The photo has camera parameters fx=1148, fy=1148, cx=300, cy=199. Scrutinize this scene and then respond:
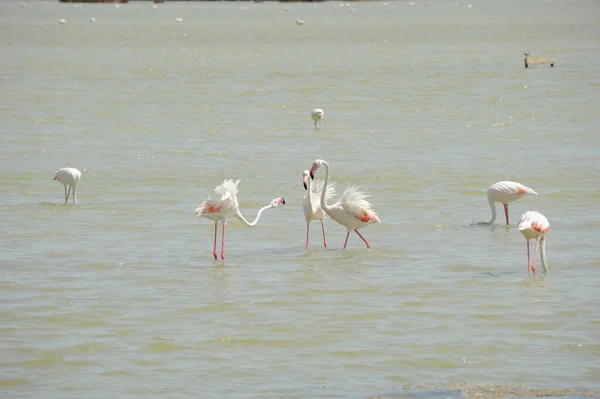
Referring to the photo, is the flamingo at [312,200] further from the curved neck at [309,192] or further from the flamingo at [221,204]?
the flamingo at [221,204]

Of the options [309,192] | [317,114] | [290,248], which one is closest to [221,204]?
[309,192]

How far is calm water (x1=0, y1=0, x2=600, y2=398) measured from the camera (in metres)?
8.91

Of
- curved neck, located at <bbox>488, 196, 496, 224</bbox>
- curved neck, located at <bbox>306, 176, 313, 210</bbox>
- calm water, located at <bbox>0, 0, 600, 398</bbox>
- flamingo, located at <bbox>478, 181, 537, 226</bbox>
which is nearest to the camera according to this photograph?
calm water, located at <bbox>0, 0, 600, 398</bbox>

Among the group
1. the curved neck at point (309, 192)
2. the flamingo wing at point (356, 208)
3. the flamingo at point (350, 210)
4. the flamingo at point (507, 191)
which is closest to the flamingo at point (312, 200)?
the curved neck at point (309, 192)

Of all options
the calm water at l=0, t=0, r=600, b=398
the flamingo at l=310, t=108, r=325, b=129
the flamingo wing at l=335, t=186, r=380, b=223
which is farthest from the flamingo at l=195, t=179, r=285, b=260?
the flamingo at l=310, t=108, r=325, b=129

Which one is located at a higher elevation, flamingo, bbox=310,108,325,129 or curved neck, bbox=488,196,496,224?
flamingo, bbox=310,108,325,129

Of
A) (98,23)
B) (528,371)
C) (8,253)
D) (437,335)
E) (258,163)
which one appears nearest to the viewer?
(528,371)

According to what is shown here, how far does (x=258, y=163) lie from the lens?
19703 millimetres

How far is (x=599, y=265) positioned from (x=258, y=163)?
8.63 meters

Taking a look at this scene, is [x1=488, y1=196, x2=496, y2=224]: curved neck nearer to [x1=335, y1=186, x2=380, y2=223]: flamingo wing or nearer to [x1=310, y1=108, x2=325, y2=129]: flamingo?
[x1=335, y1=186, x2=380, y2=223]: flamingo wing

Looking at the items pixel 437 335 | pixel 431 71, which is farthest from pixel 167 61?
pixel 437 335

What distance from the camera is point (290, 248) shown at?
43.8 feet

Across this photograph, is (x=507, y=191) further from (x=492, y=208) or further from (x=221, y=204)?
(x=221, y=204)

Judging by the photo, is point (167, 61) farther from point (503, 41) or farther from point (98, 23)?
point (98, 23)
